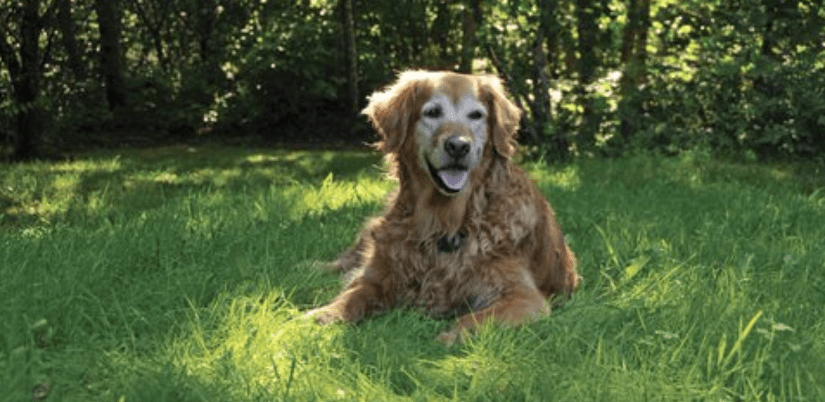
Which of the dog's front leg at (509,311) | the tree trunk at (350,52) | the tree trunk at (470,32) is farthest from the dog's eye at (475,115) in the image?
the tree trunk at (350,52)

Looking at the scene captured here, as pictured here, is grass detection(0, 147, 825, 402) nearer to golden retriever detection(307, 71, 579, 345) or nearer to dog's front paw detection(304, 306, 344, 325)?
dog's front paw detection(304, 306, 344, 325)

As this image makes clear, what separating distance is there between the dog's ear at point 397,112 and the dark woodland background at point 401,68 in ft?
14.8

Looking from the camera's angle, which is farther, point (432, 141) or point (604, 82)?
point (604, 82)

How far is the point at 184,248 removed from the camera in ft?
15.5

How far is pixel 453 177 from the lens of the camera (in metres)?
3.94

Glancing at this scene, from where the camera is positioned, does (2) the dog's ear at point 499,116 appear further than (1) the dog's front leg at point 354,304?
→ Yes

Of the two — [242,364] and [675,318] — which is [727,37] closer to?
[675,318]

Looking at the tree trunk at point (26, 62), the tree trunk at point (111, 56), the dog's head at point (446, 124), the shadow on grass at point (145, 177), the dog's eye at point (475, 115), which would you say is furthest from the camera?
the tree trunk at point (111, 56)

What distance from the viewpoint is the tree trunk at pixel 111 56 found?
43.1 feet

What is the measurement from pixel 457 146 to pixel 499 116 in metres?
0.44

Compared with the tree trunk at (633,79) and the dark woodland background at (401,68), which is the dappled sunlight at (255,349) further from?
the tree trunk at (633,79)

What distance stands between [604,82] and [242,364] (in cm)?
713

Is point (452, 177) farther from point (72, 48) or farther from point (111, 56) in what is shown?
point (111, 56)

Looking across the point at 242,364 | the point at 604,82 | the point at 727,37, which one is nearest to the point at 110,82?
the point at 604,82
